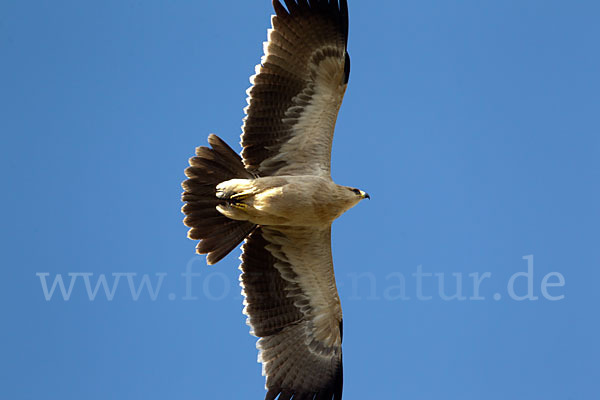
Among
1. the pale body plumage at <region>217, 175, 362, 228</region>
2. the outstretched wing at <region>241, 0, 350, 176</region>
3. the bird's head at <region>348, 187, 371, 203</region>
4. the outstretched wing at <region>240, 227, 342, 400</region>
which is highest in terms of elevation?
the outstretched wing at <region>241, 0, 350, 176</region>

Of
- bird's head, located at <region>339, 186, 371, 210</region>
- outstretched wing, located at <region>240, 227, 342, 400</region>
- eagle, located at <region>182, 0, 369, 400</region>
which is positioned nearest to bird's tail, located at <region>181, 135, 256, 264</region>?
eagle, located at <region>182, 0, 369, 400</region>

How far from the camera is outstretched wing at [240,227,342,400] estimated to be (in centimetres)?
925

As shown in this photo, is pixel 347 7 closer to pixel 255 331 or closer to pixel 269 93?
pixel 269 93

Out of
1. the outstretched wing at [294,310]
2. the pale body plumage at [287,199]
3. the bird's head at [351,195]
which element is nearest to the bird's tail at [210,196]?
the pale body plumage at [287,199]

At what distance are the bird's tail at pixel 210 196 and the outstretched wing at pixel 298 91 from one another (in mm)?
212

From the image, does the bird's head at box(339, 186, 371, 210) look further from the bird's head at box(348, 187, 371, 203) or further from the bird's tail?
the bird's tail

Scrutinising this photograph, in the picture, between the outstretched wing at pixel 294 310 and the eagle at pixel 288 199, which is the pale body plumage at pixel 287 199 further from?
the outstretched wing at pixel 294 310

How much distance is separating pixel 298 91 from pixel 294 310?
238 cm

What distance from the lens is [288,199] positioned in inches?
341

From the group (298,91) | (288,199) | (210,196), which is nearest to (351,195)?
(288,199)

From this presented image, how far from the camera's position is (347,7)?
348 inches

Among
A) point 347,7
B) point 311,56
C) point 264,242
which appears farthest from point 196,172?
point 347,7

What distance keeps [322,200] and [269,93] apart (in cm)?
122

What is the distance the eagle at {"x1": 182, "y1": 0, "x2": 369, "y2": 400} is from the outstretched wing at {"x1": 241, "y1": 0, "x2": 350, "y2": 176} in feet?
0.03
